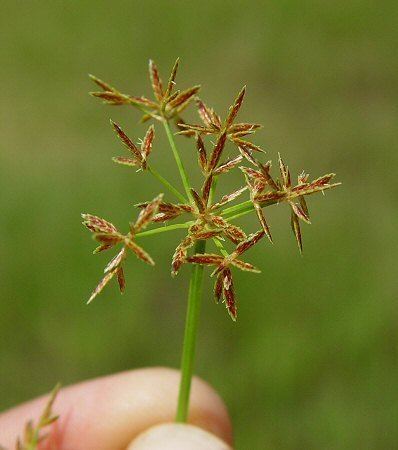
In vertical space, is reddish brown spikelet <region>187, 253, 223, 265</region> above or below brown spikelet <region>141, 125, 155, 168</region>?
below

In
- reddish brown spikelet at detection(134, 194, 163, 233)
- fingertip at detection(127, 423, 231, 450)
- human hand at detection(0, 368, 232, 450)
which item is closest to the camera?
reddish brown spikelet at detection(134, 194, 163, 233)

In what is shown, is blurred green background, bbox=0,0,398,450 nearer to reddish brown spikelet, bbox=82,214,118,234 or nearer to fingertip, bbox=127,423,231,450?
fingertip, bbox=127,423,231,450

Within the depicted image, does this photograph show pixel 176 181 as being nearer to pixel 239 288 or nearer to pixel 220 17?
pixel 239 288

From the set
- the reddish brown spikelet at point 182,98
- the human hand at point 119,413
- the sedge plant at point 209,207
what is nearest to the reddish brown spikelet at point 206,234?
the sedge plant at point 209,207

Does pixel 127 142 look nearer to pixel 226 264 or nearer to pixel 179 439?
pixel 226 264

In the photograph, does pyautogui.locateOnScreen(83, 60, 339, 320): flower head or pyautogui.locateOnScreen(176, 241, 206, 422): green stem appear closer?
pyautogui.locateOnScreen(83, 60, 339, 320): flower head

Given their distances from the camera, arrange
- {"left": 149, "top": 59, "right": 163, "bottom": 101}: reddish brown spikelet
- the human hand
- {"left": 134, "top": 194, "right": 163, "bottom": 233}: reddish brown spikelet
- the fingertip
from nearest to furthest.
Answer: {"left": 134, "top": 194, "right": 163, "bottom": 233}: reddish brown spikelet → {"left": 149, "top": 59, "right": 163, "bottom": 101}: reddish brown spikelet → the fingertip → the human hand

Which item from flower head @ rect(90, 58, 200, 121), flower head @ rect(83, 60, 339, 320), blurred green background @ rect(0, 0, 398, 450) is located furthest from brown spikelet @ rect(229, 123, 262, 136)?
blurred green background @ rect(0, 0, 398, 450)
